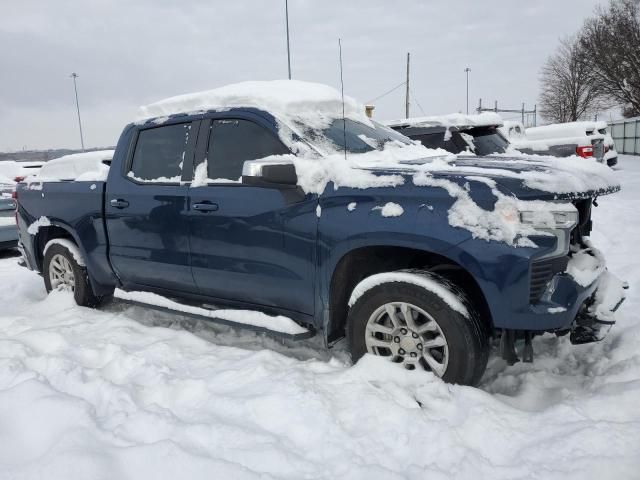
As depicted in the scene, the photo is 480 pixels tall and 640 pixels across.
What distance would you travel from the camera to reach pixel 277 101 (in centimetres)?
360

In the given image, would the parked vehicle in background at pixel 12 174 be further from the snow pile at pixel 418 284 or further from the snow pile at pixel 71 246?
the snow pile at pixel 418 284

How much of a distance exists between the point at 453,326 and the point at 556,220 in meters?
0.75

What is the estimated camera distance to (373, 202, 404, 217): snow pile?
9.27ft

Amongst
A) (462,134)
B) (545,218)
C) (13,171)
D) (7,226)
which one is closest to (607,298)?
(545,218)

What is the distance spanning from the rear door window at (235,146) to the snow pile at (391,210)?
34.6 inches

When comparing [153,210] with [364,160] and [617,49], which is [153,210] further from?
[617,49]

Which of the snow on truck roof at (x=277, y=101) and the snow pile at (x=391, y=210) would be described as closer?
the snow pile at (x=391, y=210)

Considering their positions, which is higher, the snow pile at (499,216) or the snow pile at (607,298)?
the snow pile at (499,216)

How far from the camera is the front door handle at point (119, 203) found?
408 centimetres

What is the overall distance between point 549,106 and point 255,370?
51.3 meters

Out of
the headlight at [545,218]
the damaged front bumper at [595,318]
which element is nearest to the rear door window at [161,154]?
the headlight at [545,218]

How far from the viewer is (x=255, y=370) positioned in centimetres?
315

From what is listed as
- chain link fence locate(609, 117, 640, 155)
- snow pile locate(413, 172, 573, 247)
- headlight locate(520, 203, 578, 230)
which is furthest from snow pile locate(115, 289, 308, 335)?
chain link fence locate(609, 117, 640, 155)

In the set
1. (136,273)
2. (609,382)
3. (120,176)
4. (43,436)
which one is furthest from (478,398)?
(120,176)
